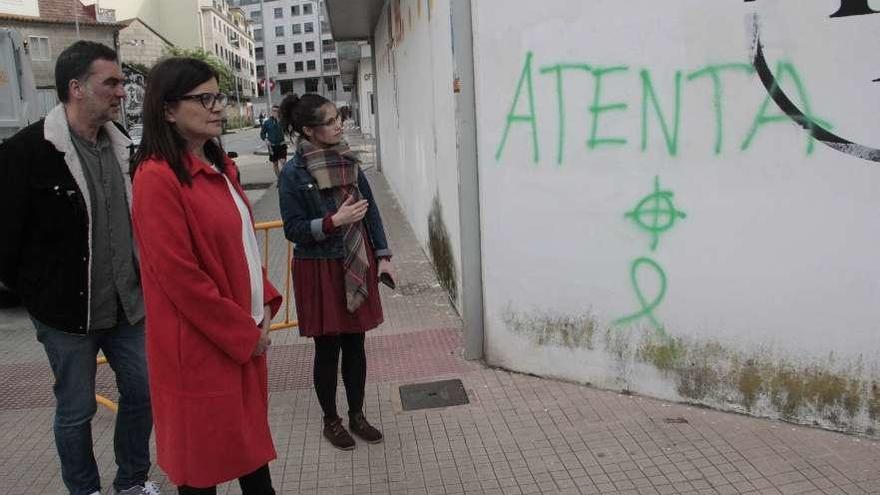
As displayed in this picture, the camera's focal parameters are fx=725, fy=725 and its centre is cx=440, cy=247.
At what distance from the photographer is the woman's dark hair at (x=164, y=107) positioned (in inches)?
88.0

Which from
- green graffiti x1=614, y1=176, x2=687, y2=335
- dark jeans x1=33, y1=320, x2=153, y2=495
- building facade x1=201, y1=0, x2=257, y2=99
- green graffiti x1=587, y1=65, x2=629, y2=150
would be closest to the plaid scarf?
dark jeans x1=33, y1=320, x2=153, y2=495

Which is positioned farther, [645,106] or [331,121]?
[645,106]

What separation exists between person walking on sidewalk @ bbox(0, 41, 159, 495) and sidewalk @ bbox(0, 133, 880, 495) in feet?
2.49

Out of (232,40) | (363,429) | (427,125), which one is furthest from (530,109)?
(232,40)

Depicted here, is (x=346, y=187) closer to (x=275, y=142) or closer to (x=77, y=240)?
(x=77, y=240)

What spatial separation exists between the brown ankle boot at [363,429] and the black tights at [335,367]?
2.2 inches

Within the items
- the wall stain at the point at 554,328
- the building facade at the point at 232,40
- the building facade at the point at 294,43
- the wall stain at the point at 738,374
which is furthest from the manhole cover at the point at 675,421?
the building facade at the point at 294,43

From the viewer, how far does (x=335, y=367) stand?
365cm

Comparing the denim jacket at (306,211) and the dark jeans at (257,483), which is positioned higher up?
the denim jacket at (306,211)

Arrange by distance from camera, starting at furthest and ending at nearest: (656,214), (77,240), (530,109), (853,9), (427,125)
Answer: (427,125)
(530,109)
(656,214)
(853,9)
(77,240)

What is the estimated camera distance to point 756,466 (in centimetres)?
333

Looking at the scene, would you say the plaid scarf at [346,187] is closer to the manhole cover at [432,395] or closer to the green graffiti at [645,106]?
the manhole cover at [432,395]

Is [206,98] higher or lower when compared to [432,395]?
higher

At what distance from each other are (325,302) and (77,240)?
3.68 feet
